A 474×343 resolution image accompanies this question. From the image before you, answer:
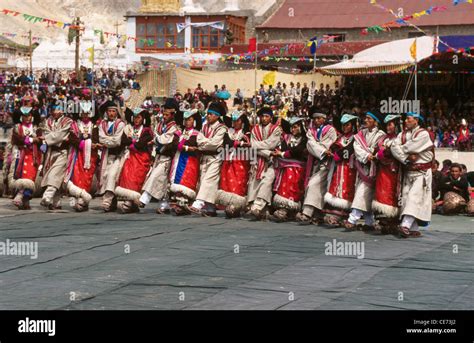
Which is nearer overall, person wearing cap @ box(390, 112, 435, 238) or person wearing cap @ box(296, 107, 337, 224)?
person wearing cap @ box(390, 112, 435, 238)

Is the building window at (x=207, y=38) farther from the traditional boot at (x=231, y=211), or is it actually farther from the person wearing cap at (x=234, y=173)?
the traditional boot at (x=231, y=211)

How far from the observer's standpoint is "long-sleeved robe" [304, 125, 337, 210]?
1411 cm

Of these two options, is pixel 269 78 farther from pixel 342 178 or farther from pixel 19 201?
pixel 342 178

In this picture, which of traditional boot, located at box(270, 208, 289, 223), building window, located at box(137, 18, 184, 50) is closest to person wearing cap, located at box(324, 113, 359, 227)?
traditional boot, located at box(270, 208, 289, 223)

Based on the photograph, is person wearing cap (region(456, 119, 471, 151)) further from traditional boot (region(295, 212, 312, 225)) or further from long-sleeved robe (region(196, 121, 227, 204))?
traditional boot (region(295, 212, 312, 225))

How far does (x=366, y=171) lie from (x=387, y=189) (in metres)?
0.51

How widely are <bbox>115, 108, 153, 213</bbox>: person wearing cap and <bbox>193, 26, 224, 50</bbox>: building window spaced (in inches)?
1710

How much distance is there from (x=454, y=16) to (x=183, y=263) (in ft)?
120

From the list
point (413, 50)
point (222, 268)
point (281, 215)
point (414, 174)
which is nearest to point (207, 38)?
point (413, 50)

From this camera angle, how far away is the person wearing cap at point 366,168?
13.4 meters

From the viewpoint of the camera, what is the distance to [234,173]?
14.9 m
